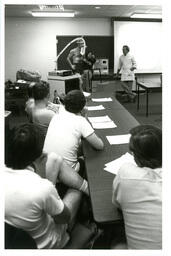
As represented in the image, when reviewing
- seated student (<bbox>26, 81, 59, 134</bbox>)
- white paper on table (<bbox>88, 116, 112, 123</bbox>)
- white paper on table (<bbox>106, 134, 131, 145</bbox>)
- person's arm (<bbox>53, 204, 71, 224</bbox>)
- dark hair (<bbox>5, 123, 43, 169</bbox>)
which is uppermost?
seated student (<bbox>26, 81, 59, 134</bbox>)

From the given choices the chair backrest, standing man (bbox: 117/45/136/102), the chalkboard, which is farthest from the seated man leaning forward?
the chalkboard

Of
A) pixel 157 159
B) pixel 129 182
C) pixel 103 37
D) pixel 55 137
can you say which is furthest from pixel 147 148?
pixel 103 37

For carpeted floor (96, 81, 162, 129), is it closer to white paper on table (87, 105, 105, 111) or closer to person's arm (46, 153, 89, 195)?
white paper on table (87, 105, 105, 111)

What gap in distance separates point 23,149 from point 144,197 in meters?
0.58

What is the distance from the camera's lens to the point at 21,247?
109 centimetres

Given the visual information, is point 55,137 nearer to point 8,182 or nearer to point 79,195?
point 79,195

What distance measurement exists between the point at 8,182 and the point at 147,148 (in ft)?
2.05

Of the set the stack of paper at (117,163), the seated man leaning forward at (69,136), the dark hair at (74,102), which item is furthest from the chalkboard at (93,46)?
the stack of paper at (117,163)

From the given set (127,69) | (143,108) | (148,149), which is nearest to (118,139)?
(148,149)

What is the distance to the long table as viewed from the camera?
132 centimetres

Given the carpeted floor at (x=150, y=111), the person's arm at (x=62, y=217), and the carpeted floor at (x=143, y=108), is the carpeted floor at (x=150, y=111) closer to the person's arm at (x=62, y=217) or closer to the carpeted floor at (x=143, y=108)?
the carpeted floor at (x=143, y=108)

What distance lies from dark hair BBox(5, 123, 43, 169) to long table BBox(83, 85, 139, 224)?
37cm

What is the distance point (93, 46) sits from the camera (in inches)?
319

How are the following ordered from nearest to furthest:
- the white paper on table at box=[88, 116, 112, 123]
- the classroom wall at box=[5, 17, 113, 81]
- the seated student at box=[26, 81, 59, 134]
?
the seated student at box=[26, 81, 59, 134] < the white paper on table at box=[88, 116, 112, 123] < the classroom wall at box=[5, 17, 113, 81]
